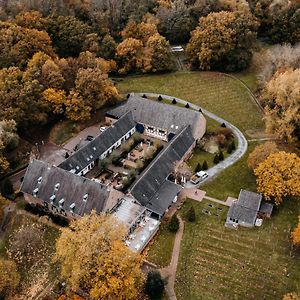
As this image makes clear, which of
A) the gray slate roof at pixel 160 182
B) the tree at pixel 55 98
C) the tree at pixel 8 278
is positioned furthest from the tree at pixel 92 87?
the tree at pixel 8 278

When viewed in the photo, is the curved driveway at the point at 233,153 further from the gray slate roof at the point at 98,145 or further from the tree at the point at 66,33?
the tree at the point at 66,33

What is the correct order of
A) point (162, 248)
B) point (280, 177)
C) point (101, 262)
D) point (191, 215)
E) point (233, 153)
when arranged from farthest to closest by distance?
point (233, 153) < point (191, 215) < point (280, 177) < point (162, 248) < point (101, 262)

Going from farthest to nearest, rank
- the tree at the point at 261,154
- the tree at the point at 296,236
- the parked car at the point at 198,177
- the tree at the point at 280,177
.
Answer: the parked car at the point at 198,177 < the tree at the point at 261,154 < the tree at the point at 280,177 < the tree at the point at 296,236

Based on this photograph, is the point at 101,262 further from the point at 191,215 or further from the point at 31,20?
the point at 31,20

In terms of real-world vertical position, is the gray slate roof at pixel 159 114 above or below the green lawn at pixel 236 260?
above

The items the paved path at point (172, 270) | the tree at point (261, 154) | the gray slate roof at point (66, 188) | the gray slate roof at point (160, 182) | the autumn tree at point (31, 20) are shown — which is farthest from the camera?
the autumn tree at point (31, 20)

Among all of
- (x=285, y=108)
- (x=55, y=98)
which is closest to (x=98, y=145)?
(x=55, y=98)
